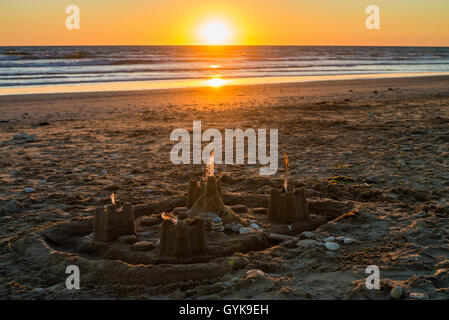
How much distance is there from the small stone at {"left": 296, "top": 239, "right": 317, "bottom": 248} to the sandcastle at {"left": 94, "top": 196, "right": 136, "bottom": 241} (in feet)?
6.02

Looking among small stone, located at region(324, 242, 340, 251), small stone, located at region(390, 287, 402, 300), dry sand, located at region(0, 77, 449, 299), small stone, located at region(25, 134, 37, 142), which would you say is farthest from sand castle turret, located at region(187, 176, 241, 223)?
small stone, located at region(25, 134, 37, 142)

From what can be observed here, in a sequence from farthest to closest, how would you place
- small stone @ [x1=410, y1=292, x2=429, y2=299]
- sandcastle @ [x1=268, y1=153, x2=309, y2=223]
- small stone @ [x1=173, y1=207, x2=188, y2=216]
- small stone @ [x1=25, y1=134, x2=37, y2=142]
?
small stone @ [x1=25, y1=134, x2=37, y2=142]
small stone @ [x1=173, y1=207, x2=188, y2=216]
sandcastle @ [x1=268, y1=153, x2=309, y2=223]
small stone @ [x1=410, y1=292, x2=429, y2=299]

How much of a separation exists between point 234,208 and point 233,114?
7851 millimetres

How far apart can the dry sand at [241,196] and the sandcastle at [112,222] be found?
201mm

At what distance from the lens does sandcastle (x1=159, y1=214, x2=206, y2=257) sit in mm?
4121

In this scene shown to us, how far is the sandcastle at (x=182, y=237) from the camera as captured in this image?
412cm

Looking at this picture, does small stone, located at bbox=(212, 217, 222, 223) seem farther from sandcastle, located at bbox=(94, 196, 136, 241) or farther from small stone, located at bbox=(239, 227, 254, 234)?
sandcastle, located at bbox=(94, 196, 136, 241)

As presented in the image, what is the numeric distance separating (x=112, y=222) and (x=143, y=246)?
0.49m

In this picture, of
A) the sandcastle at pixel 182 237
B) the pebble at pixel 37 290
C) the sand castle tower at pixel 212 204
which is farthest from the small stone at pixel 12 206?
the sandcastle at pixel 182 237

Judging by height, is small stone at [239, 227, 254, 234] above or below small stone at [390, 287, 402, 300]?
above

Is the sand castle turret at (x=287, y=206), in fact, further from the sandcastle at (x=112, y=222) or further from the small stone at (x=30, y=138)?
the small stone at (x=30, y=138)

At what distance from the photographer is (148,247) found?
4.32 meters
